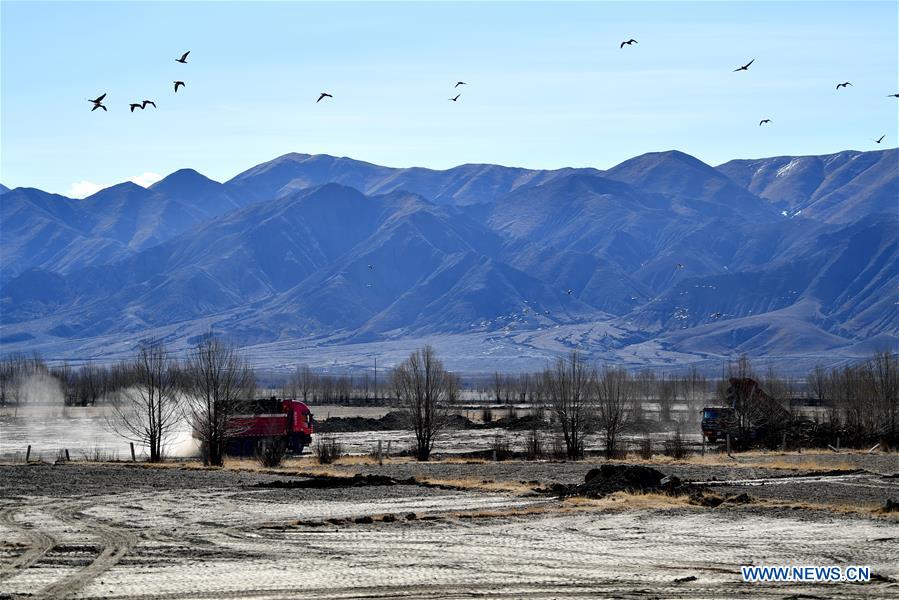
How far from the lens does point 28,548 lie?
26.4m

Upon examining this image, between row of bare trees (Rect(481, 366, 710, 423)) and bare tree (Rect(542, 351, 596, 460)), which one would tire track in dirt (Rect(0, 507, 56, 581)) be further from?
row of bare trees (Rect(481, 366, 710, 423))

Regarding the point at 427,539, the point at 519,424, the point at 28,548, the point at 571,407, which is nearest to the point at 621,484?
the point at 427,539

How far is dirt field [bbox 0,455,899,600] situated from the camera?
854 inches

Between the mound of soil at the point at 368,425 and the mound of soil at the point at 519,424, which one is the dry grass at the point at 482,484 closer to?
the mound of soil at the point at 519,424

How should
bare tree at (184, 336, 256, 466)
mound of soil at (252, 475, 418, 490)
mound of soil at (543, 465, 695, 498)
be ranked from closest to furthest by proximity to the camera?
mound of soil at (543, 465, 695, 498) < mound of soil at (252, 475, 418, 490) < bare tree at (184, 336, 256, 466)

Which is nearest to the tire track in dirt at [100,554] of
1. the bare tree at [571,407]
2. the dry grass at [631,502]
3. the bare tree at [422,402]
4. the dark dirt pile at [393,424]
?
the dry grass at [631,502]

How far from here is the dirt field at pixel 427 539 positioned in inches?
854

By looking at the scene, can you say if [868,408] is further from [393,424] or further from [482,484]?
[393,424]

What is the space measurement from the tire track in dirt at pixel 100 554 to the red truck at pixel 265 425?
27.7m

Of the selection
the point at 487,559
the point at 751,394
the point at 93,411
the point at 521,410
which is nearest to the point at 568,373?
the point at 751,394

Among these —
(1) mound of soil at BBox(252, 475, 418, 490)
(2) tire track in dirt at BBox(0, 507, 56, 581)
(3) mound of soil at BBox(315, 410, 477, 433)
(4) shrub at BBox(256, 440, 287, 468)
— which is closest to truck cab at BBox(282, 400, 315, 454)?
(4) shrub at BBox(256, 440, 287, 468)

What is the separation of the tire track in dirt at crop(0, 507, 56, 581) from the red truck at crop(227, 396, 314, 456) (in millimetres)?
28760

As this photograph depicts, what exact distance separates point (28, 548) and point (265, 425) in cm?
3799

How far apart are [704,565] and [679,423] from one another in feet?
252
